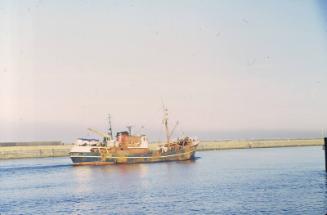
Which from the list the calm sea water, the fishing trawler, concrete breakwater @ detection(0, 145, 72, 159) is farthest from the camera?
concrete breakwater @ detection(0, 145, 72, 159)

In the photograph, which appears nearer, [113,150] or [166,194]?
[166,194]

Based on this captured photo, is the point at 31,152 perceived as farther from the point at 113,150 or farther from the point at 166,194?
the point at 166,194

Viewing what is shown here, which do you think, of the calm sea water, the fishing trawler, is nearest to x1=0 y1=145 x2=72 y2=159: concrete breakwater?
the fishing trawler

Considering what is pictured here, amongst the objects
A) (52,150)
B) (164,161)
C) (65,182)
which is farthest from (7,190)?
(52,150)

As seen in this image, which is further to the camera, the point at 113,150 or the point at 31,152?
the point at 31,152

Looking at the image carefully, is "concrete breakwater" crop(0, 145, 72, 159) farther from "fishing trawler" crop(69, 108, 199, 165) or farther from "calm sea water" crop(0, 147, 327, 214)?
"calm sea water" crop(0, 147, 327, 214)

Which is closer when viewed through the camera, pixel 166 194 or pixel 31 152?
pixel 166 194

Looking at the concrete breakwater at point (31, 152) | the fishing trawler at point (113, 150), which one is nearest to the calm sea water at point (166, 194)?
the fishing trawler at point (113, 150)

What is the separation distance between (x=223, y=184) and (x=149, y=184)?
9.39 metres

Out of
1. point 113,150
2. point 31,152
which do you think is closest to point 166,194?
point 113,150

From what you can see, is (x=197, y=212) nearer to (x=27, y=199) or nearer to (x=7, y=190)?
(x=27, y=199)

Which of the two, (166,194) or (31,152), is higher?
(31,152)

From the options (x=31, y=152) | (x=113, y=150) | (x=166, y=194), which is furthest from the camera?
(x=31, y=152)

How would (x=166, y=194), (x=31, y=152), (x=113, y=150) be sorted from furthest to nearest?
(x=31, y=152) < (x=113, y=150) < (x=166, y=194)
